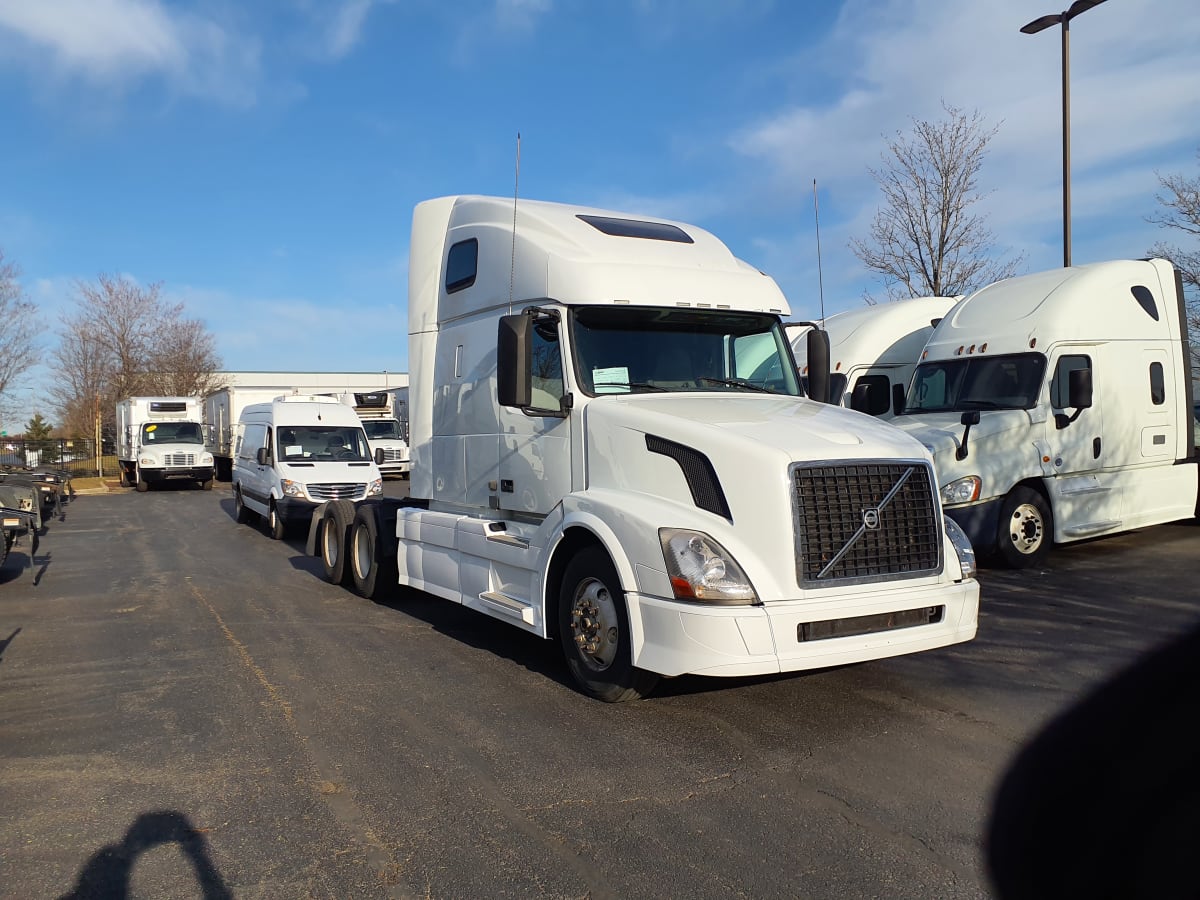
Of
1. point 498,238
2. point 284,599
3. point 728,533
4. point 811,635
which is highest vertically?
point 498,238

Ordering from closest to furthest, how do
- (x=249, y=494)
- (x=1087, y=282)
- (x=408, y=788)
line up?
(x=408, y=788)
(x=1087, y=282)
(x=249, y=494)

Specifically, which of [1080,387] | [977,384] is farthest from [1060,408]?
[977,384]

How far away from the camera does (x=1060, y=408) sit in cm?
1078

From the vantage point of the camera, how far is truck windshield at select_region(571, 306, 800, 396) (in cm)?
643

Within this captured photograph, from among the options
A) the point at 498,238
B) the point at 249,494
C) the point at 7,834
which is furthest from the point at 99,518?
the point at 7,834

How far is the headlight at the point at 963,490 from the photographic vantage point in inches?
400

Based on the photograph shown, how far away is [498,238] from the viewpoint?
7402 mm

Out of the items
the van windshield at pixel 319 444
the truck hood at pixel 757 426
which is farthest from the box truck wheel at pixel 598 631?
the van windshield at pixel 319 444

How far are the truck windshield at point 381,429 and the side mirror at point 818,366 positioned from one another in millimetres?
23047

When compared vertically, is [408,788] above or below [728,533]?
below

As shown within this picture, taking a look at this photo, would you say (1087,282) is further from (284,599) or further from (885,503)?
(284,599)

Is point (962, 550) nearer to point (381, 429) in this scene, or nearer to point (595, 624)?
point (595, 624)

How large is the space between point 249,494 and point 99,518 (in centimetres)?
Result: 476

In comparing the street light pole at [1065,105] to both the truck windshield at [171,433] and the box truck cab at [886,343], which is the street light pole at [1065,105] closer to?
the box truck cab at [886,343]
